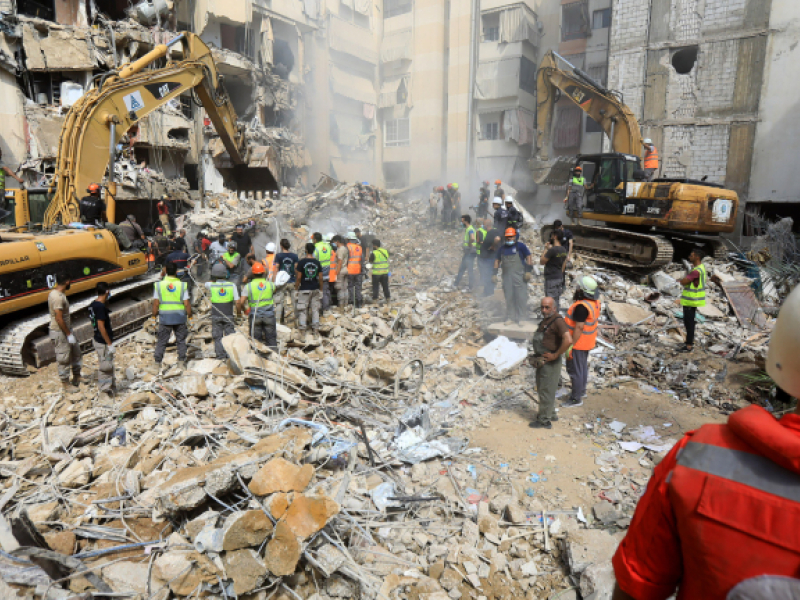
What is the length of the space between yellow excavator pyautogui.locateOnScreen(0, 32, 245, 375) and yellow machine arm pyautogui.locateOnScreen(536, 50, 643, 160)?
10.3 m

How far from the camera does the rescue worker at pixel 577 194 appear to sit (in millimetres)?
12849

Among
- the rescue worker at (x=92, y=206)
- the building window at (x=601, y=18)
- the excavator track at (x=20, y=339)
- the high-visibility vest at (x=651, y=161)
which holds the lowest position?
the excavator track at (x=20, y=339)

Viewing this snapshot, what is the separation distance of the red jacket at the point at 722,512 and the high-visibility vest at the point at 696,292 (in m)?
7.42

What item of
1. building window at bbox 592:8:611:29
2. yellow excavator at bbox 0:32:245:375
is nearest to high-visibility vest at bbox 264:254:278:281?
yellow excavator at bbox 0:32:245:375

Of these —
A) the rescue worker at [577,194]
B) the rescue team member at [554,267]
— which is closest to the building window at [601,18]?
the rescue worker at [577,194]

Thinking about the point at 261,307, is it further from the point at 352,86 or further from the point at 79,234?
the point at 352,86

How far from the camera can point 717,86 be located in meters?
16.9

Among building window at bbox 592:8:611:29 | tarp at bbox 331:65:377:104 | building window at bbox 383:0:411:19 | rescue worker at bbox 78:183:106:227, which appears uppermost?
building window at bbox 383:0:411:19

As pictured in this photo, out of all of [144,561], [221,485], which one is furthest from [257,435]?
[144,561]

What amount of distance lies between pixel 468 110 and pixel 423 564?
2490 cm

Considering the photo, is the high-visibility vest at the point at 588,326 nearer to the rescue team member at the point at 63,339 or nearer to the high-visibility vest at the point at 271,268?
the high-visibility vest at the point at 271,268

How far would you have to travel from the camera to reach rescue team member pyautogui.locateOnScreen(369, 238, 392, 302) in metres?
10.2

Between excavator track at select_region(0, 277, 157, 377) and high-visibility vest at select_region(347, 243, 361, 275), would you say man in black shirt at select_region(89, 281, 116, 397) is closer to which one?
excavator track at select_region(0, 277, 157, 377)

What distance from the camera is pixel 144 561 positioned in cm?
336
